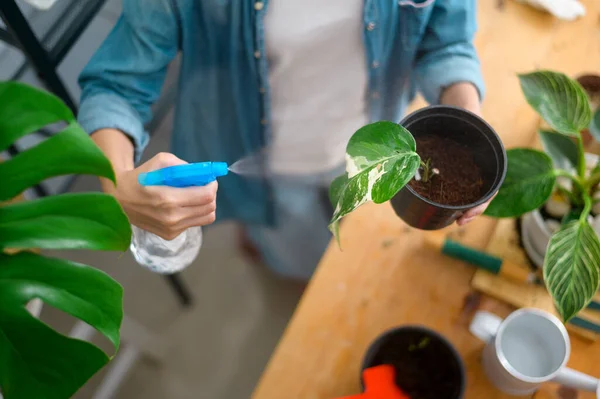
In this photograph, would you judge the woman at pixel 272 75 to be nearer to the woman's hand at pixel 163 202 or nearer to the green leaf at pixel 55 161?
the woman's hand at pixel 163 202

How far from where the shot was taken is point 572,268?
0.59m

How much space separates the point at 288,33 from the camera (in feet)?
2.37

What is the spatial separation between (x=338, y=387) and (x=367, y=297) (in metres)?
0.13

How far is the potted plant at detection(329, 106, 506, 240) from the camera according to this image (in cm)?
44

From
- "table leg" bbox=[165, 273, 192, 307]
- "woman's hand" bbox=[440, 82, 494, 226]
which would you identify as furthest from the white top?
"table leg" bbox=[165, 273, 192, 307]

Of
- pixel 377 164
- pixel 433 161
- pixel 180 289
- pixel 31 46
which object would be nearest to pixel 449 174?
pixel 433 161

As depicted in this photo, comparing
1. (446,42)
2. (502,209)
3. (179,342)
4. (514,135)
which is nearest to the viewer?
(502,209)

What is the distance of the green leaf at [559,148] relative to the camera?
2.36 feet

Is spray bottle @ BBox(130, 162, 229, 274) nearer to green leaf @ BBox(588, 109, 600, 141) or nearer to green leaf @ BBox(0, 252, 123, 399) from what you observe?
green leaf @ BBox(0, 252, 123, 399)

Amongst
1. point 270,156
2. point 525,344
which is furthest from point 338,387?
point 270,156

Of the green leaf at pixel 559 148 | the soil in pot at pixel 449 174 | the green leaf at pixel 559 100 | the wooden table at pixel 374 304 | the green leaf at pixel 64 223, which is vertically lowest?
the wooden table at pixel 374 304

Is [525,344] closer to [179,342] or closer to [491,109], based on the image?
[491,109]

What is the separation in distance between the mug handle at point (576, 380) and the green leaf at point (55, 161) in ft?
1.87

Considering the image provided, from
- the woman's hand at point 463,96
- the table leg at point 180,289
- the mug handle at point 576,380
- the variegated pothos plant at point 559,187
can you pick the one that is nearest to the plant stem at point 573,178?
the variegated pothos plant at point 559,187
